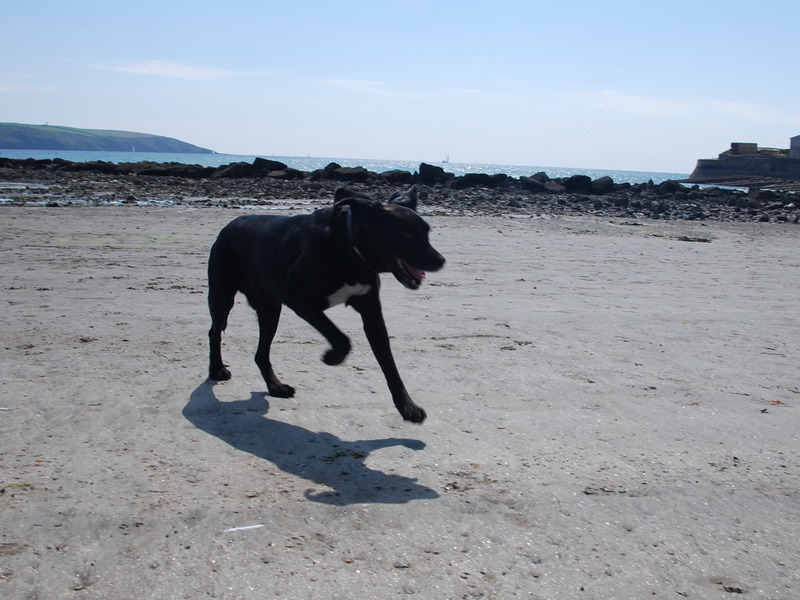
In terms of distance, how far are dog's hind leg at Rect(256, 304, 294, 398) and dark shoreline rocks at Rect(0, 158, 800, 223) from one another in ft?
50.4

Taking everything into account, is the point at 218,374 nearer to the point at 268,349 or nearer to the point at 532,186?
the point at 268,349

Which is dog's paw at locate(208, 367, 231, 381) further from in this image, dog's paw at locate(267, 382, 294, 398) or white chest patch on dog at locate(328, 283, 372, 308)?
white chest patch on dog at locate(328, 283, 372, 308)

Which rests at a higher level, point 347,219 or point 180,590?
point 347,219

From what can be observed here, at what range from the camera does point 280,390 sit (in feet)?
17.0

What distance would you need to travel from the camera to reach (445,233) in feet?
50.9

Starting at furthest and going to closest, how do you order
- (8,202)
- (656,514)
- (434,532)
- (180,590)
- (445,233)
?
(8,202) < (445,233) < (656,514) < (434,532) < (180,590)

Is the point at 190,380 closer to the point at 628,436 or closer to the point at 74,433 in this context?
the point at 74,433

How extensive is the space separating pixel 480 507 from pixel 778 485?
1504 millimetres

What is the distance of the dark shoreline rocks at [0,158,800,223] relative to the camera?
23422 millimetres

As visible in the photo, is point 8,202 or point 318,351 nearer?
point 318,351

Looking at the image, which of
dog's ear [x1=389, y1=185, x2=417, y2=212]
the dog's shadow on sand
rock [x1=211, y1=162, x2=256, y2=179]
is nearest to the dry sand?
the dog's shadow on sand

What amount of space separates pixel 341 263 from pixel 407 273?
404 millimetres

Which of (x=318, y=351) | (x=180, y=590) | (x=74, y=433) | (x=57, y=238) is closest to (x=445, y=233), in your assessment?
(x=57, y=238)

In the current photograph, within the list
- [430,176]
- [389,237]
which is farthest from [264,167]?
[389,237]
